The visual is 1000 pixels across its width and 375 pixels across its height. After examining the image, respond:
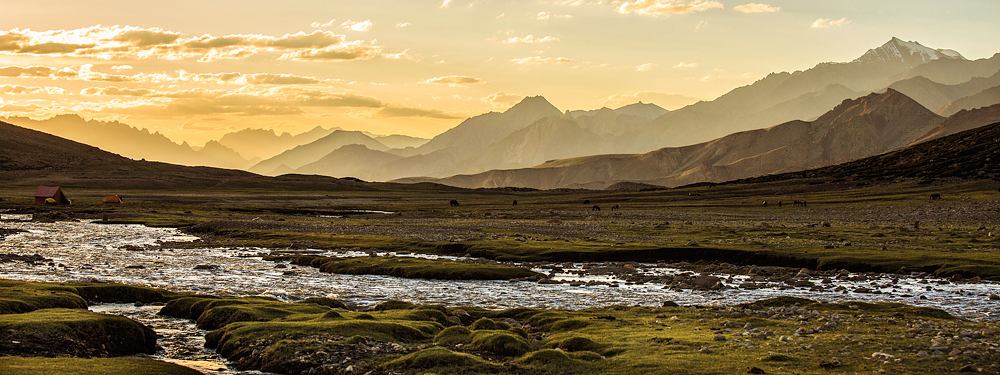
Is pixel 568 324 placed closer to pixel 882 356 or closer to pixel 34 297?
pixel 882 356

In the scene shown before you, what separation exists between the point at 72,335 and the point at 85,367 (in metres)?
4.28

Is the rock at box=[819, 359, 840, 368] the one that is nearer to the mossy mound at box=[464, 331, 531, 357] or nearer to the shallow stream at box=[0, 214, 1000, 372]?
the mossy mound at box=[464, 331, 531, 357]

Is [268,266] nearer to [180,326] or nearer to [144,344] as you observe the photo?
[180,326]

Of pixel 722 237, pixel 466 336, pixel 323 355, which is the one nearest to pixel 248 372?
pixel 323 355

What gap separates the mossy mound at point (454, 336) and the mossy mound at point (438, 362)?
8.03 feet

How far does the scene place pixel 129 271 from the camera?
3791 centimetres

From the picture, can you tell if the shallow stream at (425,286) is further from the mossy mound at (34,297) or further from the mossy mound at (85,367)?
the mossy mound at (85,367)

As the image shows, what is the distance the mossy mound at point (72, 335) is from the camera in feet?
57.1

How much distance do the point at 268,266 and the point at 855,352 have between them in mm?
35157

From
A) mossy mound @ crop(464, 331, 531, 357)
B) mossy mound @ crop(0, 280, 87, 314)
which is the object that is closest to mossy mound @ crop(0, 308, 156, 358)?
mossy mound @ crop(0, 280, 87, 314)

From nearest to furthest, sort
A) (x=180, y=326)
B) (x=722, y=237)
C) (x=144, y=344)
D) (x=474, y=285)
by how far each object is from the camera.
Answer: (x=144, y=344)
(x=180, y=326)
(x=474, y=285)
(x=722, y=237)

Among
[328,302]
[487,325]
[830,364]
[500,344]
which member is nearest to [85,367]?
[500,344]

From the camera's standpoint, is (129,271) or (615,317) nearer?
(615,317)

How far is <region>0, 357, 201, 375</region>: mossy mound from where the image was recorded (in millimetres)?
14195
